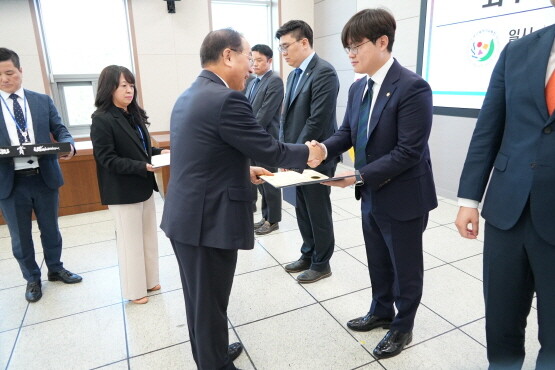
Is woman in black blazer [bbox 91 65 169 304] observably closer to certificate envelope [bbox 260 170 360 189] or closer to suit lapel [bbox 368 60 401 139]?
certificate envelope [bbox 260 170 360 189]

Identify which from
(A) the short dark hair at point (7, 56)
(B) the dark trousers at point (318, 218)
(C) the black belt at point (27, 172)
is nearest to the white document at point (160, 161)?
(C) the black belt at point (27, 172)

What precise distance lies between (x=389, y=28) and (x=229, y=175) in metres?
0.97

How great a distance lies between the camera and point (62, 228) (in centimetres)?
378

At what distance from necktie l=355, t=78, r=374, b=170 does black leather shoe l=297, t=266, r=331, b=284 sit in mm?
1138

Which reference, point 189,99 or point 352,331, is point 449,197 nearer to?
point 352,331

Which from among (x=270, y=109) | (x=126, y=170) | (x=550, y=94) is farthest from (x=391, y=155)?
(x=270, y=109)

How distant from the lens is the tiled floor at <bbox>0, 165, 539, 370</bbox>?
186cm

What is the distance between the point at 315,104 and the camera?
2.40m

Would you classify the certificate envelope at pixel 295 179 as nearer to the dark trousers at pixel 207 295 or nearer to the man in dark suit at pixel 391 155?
the man in dark suit at pixel 391 155

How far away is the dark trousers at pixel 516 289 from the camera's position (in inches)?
44.9

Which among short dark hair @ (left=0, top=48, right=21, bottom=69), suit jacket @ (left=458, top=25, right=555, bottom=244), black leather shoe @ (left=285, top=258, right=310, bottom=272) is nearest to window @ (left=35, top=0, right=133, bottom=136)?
Result: short dark hair @ (left=0, top=48, right=21, bottom=69)

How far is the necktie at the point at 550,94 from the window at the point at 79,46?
18.3 feet

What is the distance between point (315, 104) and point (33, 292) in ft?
7.81

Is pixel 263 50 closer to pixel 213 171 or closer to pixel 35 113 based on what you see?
pixel 35 113
